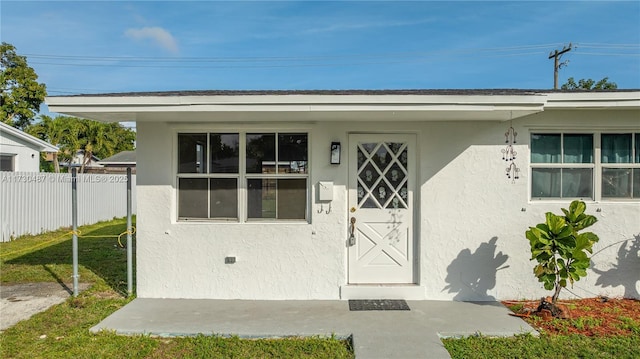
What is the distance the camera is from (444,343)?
166 inches

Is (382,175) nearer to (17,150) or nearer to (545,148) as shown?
(545,148)

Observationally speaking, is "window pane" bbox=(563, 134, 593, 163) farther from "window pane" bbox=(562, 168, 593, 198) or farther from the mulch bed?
the mulch bed

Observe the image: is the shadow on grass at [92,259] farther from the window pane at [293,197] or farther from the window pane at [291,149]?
the window pane at [291,149]

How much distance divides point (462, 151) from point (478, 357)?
2.71 meters

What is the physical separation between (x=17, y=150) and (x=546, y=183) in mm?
16555

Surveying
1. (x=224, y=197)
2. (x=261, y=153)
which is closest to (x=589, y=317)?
(x=261, y=153)

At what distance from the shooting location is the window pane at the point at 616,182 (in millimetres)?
5625

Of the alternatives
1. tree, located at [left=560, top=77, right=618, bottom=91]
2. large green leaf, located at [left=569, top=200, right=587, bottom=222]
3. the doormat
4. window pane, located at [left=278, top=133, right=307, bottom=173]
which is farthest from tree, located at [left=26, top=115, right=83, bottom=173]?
tree, located at [left=560, top=77, right=618, bottom=91]

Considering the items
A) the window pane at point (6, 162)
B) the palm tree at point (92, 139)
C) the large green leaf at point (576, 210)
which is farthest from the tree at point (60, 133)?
the large green leaf at point (576, 210)

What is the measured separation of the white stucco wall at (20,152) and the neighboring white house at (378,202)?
11598 millimetres

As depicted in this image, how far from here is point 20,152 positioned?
1462cm

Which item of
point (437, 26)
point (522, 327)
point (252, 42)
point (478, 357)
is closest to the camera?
point (478, 357)

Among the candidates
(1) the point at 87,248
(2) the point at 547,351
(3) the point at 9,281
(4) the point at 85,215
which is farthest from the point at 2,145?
(2) the point at 547,351

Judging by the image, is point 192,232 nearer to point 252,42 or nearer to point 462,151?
point 462,151
